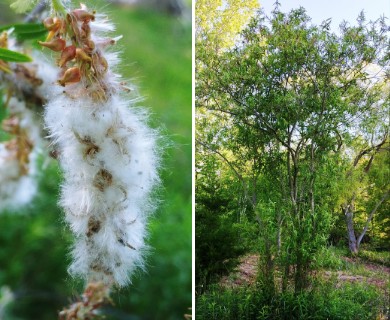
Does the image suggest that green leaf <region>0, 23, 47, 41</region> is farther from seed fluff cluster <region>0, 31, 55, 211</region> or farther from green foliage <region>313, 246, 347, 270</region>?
green foliage <region>313, 246, 347, 270</region>

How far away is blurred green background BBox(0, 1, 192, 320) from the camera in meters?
1.77

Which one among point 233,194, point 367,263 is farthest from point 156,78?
point 367,263

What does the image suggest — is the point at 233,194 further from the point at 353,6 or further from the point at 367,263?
the point at 353,6

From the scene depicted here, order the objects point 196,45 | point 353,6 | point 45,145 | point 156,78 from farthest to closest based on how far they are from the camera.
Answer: point 156,78
point 196,45
point 353,6
point 45,145

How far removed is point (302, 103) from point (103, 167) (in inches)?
60.7

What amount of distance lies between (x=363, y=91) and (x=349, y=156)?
24 centimetres

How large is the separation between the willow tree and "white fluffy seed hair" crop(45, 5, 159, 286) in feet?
4.56

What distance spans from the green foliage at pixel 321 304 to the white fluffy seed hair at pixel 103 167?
1390mm

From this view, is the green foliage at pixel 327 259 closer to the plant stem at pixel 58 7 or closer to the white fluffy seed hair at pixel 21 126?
the white fluffy seed hair at pixel 21 126

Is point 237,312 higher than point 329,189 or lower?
lower


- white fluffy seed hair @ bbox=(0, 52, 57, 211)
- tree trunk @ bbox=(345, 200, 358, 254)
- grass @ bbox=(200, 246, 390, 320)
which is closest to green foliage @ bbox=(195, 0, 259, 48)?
tree trunk @ bbox=(345, 200, 358, 254)

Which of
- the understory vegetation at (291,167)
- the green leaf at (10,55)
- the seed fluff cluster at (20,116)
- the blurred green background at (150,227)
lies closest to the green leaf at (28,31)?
the seed fluff cluster at (20,116)

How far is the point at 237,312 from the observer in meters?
2.05

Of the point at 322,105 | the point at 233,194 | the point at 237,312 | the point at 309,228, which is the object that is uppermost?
the point at 322,105
